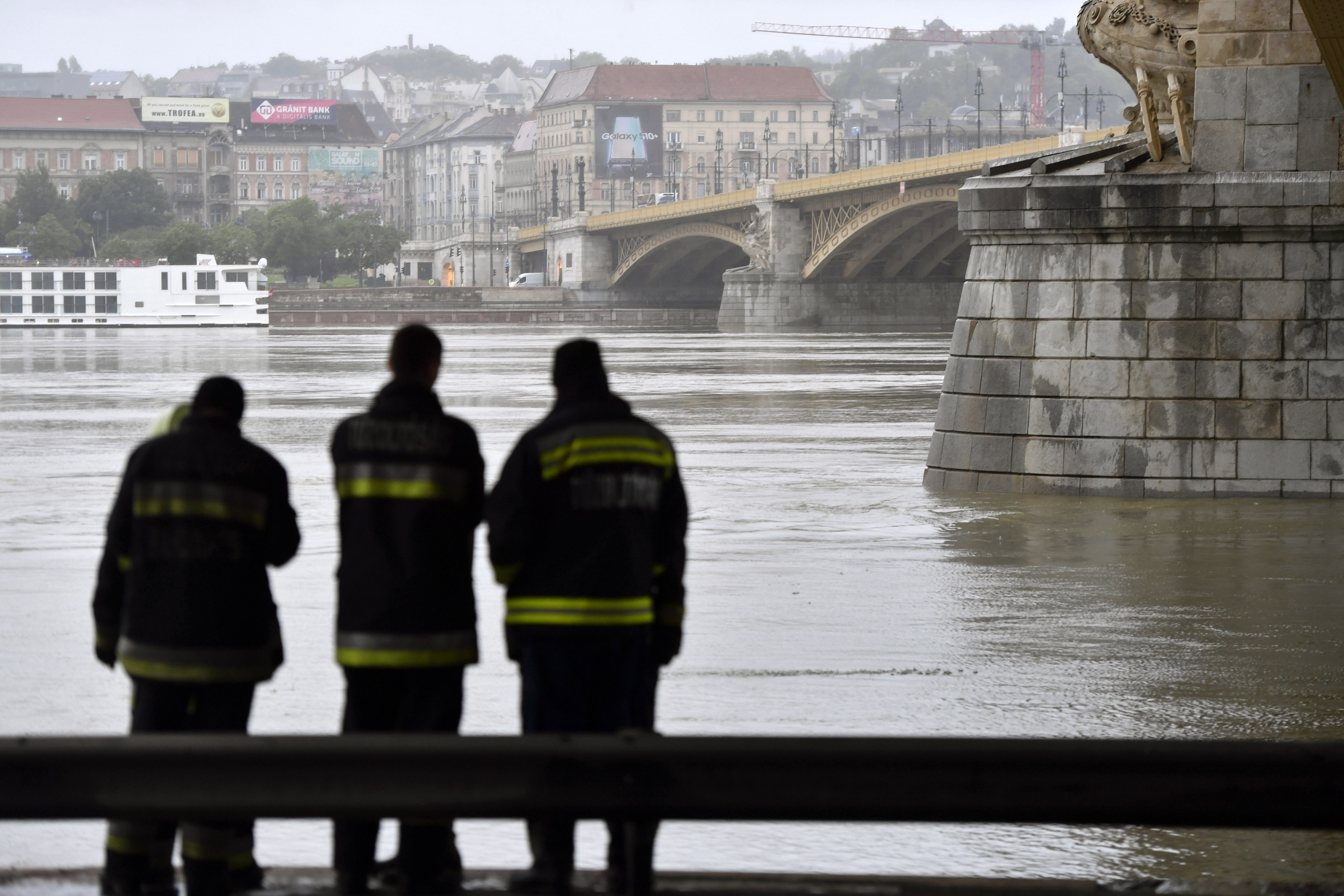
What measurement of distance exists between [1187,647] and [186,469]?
6.33m

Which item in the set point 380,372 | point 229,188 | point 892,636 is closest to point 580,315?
point 380,372

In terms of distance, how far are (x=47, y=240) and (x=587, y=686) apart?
14695 cm

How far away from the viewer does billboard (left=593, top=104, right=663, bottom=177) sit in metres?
171

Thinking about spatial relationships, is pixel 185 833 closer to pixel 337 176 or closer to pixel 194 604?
pixel 194 604

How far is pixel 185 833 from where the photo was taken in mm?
5121

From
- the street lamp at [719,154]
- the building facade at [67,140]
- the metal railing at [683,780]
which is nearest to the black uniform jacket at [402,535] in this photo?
the metal railing at [683,780]

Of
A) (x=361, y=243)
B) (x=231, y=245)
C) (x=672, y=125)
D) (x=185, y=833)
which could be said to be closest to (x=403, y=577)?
(x=185, y=833)

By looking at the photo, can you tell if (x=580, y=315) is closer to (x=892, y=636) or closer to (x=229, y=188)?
(x=229, y=188)

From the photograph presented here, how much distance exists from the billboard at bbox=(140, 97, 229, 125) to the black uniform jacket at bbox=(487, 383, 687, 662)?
180480 mm

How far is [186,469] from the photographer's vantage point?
17.0 ft

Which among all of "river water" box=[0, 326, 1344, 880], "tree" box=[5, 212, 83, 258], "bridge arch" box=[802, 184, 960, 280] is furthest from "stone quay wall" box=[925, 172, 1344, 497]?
"tree" box=[5, 212, 83, 258]

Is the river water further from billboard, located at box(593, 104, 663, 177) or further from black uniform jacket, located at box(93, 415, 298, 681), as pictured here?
billboard, located at box(593, 104, 663, 177)

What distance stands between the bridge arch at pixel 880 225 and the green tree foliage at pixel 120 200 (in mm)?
89106

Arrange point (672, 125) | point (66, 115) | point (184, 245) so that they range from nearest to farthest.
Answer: point (184, 245), point (66, 115), point (672, 125)
